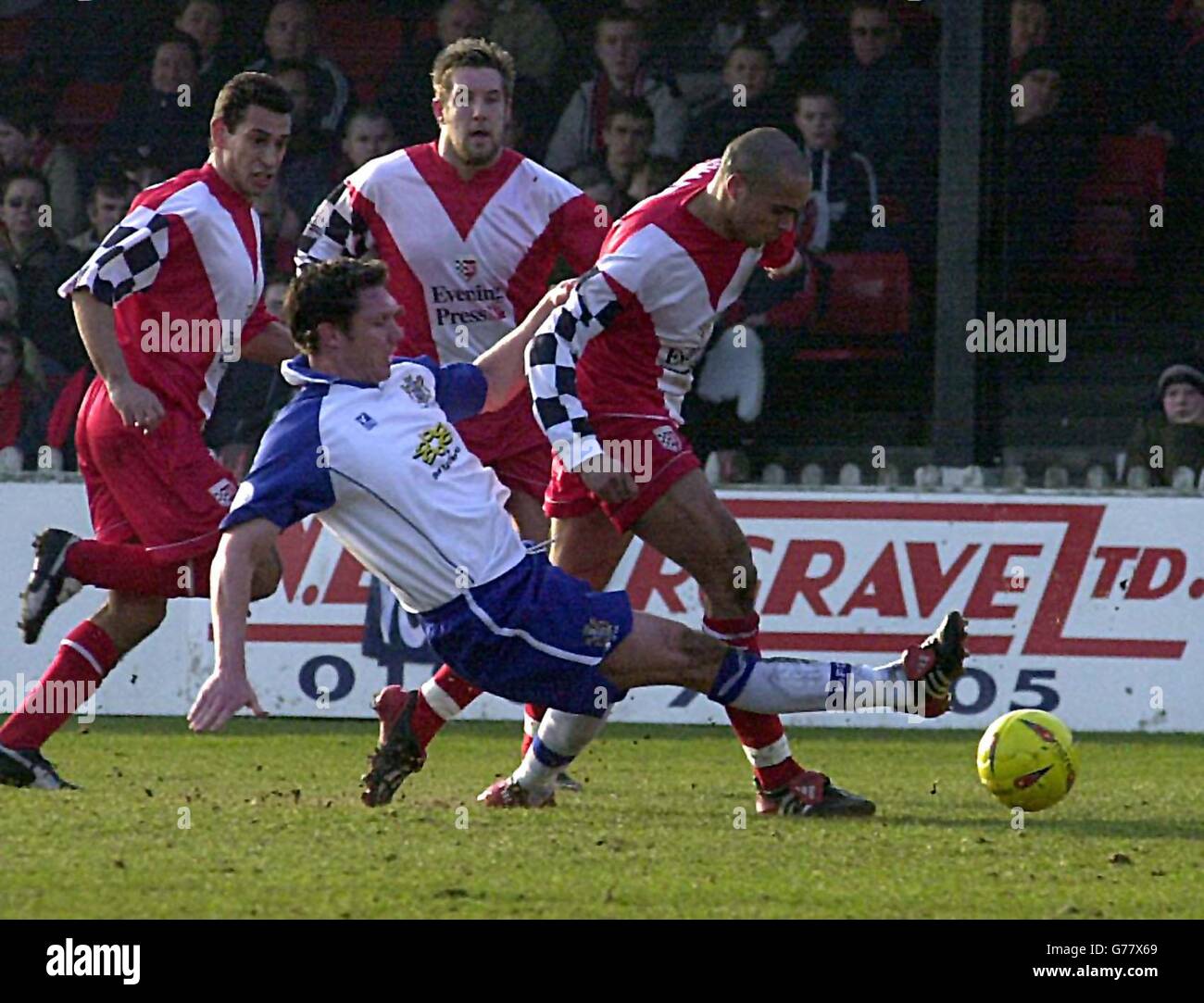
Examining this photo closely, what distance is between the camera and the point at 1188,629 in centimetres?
995

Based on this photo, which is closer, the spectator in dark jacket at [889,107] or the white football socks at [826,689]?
the white football socks at [826,689]

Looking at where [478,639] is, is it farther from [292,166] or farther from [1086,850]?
[292,166]

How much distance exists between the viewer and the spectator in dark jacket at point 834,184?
1155 centimetres

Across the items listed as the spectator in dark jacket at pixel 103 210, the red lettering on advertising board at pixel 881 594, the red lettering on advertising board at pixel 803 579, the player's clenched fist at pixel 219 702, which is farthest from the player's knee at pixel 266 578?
the spectator in dark jacket at pixel 103 210

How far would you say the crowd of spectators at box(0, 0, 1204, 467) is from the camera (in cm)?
1152

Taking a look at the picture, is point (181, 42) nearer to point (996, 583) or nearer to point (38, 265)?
point (38, 265)

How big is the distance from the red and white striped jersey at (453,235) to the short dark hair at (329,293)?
59.8 inches

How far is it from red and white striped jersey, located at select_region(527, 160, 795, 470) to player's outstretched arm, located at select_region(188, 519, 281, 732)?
3.72ft

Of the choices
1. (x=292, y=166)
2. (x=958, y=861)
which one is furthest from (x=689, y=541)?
(x=292, y=166)

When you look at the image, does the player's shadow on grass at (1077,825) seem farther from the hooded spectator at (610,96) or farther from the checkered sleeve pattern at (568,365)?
the hooded spectator at (610,96)

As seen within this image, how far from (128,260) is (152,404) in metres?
0.42

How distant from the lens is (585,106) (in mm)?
12031

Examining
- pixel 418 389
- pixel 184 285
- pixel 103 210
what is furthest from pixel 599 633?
pixel 103 210

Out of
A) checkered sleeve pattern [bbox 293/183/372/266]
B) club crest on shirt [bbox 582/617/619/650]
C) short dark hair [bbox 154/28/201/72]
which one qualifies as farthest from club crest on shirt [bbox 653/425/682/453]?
short dark hair [bbox 154/28/201/72]
